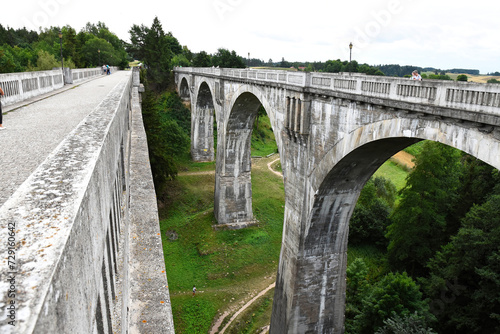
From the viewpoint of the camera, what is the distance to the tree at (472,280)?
1634 cm

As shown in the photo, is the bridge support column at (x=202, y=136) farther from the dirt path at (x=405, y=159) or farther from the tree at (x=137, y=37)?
the tree at (x=137, y=37)

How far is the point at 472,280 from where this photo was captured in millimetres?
18062

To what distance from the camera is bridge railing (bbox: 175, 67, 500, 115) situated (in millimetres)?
7520

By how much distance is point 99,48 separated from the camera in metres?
65.1

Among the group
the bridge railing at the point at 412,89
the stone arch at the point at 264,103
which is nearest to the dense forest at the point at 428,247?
the stone arch at the point at 264,103

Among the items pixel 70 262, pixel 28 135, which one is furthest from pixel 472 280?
pixel 70 262

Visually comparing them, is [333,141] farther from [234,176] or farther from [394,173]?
[394,173]

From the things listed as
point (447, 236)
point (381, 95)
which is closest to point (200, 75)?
point (447, 236)

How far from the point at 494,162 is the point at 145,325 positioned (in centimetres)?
731

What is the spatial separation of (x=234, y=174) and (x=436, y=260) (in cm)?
1530

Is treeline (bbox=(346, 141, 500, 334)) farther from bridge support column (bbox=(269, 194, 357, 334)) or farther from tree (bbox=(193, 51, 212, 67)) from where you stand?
tree (bbox=(193, 51, 212, 67))

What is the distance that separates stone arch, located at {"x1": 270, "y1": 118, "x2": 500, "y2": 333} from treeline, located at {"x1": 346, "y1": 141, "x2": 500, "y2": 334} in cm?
251

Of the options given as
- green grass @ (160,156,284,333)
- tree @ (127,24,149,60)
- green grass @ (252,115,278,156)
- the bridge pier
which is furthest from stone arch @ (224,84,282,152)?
tree @ (127,24,149,60)

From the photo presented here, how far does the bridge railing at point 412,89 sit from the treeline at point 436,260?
9.65 meters
